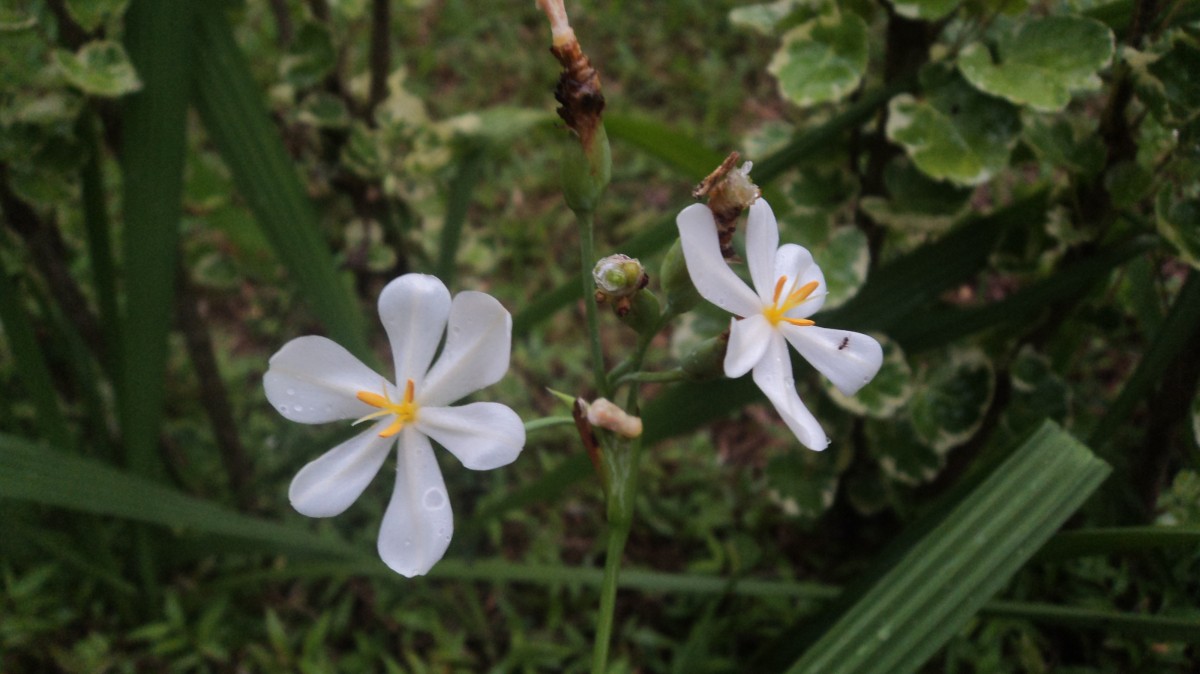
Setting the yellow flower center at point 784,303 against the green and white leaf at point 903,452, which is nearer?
the yellow flower center at point 784,303

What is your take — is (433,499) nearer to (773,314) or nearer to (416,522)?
(416,522)

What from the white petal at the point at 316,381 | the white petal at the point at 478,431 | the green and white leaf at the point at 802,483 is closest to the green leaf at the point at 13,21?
the white petal at the point at 316,381

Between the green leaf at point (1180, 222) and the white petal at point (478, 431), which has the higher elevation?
the white petal at point (478, 431)

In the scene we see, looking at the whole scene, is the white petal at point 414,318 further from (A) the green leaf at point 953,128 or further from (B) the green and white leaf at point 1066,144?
(B) the green and white leaf at point 1066,144

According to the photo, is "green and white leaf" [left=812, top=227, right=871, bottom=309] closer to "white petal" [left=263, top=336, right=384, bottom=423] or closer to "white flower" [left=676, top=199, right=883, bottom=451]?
"white flower" [left=676, top=199, right=883, bottom=451]

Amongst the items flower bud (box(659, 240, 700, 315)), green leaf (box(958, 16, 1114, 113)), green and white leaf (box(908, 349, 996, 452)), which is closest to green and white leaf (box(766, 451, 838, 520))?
green and white leaf (box(908, 349, 996, 452))

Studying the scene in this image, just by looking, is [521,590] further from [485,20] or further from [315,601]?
[485,20]

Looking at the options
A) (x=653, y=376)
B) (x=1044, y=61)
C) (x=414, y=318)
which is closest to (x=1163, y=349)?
(x=1044, y=61)
